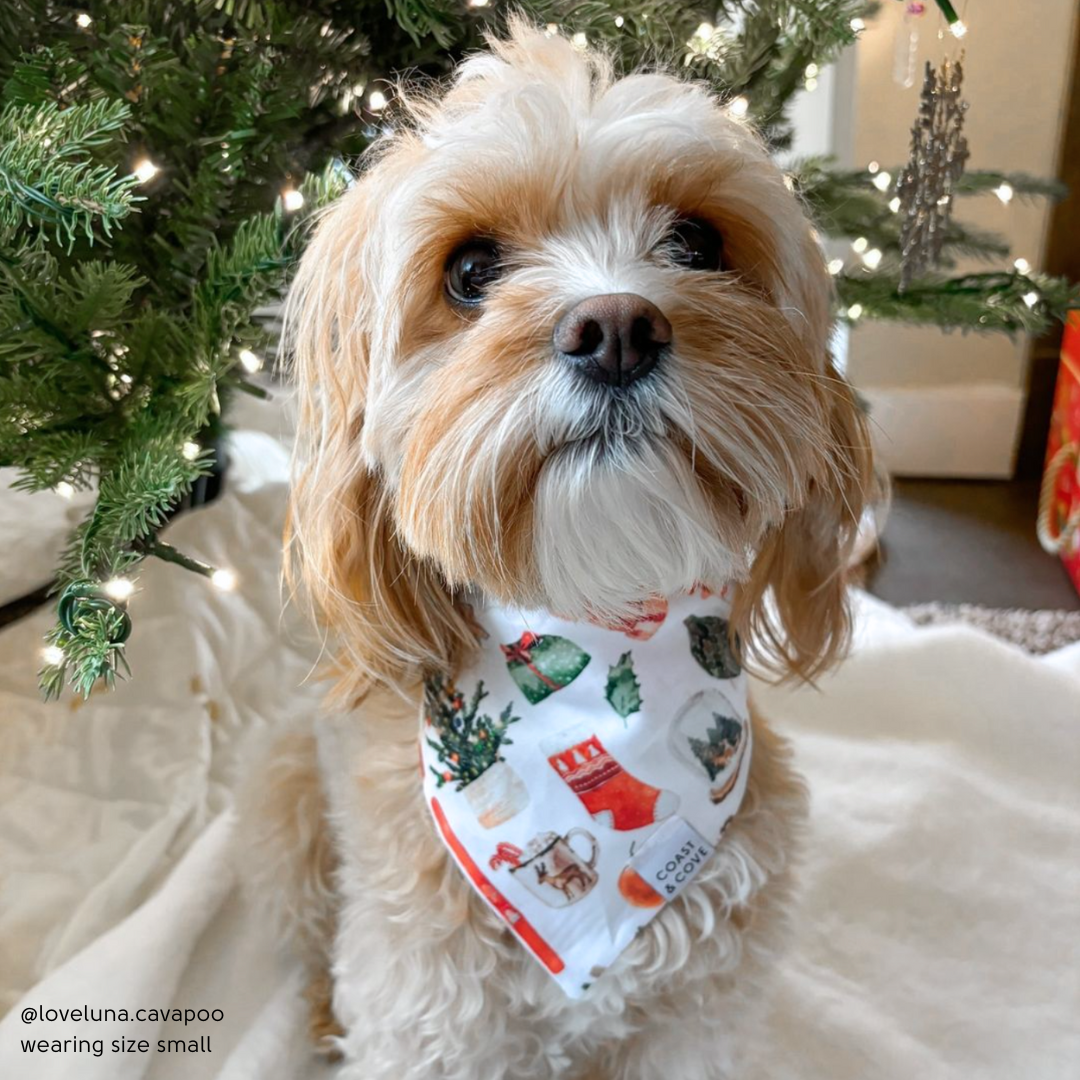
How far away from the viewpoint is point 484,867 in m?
0.81

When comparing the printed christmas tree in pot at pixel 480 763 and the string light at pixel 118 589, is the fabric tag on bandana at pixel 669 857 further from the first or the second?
the string light at pixel 118 589

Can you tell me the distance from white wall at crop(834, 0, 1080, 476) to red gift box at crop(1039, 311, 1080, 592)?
12 centimetres

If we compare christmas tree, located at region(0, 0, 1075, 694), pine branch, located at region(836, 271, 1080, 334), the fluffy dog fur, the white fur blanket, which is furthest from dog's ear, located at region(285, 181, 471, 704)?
pine branch, located at region(836, 271, 1080, 334)

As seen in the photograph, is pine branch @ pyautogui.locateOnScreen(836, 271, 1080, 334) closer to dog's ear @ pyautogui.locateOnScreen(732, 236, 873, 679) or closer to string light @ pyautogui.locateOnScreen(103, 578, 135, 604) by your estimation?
dog's ear @ pyautogui.locateOnScreen(732, 236, 873, 679)

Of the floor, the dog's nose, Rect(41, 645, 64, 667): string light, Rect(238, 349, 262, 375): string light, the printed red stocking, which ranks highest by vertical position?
the dog's nose

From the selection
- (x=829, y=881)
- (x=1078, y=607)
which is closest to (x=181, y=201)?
(x=829, y=881)

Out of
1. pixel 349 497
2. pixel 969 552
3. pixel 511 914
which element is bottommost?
pixel 969 552

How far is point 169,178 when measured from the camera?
3.51 ft

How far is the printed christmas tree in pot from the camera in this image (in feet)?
2.68

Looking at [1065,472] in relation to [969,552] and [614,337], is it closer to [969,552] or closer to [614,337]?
[969,552]

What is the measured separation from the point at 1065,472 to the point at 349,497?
1.55m

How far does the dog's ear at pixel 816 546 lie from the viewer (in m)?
0.77

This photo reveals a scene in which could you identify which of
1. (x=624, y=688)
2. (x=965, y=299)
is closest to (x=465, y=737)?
(x=624, y=688)

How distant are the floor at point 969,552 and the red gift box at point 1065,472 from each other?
4cm
